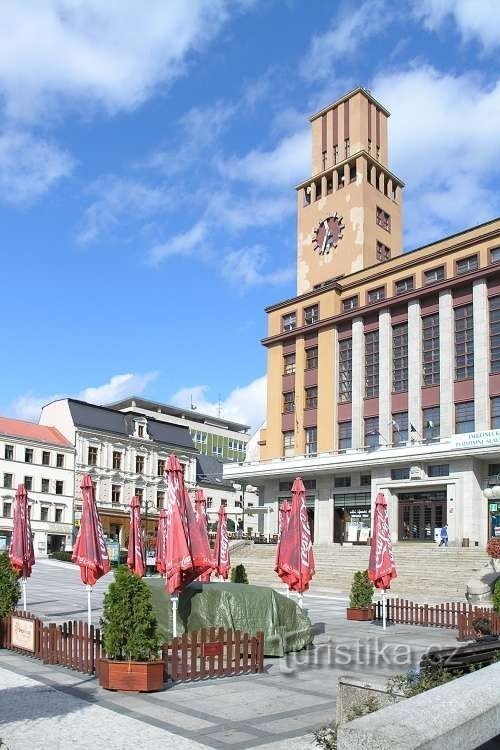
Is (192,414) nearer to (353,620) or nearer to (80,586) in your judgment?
(80,586)

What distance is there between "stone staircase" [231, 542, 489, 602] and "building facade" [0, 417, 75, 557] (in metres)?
22.4

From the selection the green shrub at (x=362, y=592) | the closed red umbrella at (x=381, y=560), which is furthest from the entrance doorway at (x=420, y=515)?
the closed red umbrella at (x=381, y=560)

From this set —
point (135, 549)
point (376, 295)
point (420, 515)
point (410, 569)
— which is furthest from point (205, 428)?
point (135, 549)

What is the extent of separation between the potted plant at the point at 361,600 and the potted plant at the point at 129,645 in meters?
12.6

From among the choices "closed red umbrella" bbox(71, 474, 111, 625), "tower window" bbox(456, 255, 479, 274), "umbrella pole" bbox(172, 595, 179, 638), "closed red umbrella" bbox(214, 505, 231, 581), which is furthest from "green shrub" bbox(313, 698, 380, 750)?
"tower window" bbox(456, 255, 479, 274)

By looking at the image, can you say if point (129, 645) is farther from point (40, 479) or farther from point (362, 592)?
point (40, 479)

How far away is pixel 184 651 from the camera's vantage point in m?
11.9

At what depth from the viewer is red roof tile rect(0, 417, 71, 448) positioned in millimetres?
64125

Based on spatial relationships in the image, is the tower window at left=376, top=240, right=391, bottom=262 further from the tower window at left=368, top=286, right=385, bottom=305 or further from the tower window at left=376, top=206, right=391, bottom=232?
the tower window at left=368, top=286, right=385, bottom=305

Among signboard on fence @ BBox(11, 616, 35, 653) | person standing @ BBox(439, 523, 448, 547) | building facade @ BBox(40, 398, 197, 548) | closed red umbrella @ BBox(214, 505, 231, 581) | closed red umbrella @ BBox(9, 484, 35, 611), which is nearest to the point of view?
signboard on fence @ BBox(11, 616, 35, 653)

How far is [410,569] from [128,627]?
2830cm

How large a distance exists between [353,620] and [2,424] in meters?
48.8

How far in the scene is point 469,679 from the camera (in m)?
6.78

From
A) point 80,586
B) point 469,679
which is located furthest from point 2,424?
point 469,679
